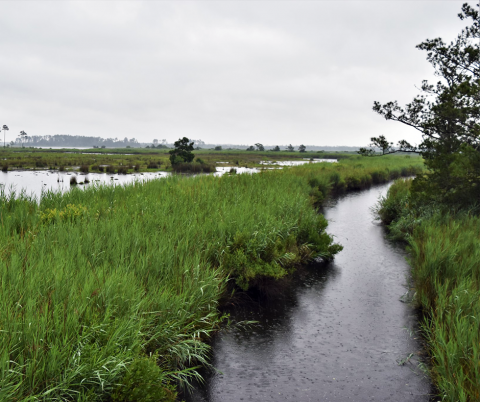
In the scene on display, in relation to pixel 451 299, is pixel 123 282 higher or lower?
higher

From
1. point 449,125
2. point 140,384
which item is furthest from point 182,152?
point 140,384

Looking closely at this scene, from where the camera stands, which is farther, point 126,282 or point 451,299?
point 451,299

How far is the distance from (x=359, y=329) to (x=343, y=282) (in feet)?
9.72

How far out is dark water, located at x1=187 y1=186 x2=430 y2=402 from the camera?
19.0ft

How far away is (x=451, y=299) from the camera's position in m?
6.80

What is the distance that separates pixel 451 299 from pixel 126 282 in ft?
18.8

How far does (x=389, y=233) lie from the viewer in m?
16.8

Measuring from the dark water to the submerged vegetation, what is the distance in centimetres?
62

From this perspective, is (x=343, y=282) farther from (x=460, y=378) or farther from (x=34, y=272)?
(x=34, y=272)

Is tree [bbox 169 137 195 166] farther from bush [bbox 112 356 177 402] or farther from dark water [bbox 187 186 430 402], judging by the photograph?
bush [bbox 112 356 177 402]

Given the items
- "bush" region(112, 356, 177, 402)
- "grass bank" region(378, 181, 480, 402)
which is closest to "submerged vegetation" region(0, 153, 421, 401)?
"bush" region(112, 356, 177, 402)

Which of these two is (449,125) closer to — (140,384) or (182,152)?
(140,384)

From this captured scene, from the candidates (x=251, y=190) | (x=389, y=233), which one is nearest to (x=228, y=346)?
(x=251, y=190)

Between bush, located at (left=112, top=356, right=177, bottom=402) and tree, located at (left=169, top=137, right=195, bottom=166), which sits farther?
tree, located at (left=169, top=137, right=195, bottom=166)
